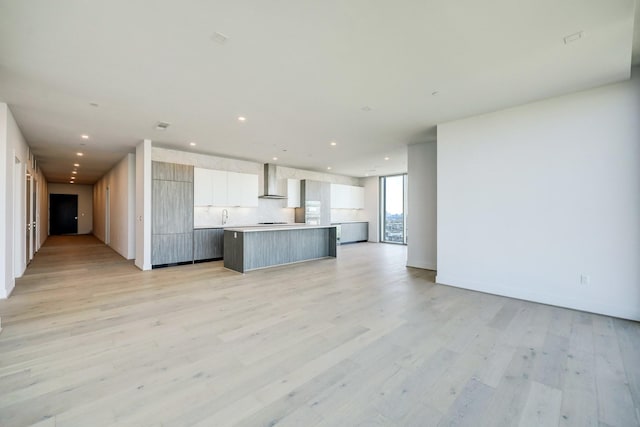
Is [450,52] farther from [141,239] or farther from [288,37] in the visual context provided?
[141,239]

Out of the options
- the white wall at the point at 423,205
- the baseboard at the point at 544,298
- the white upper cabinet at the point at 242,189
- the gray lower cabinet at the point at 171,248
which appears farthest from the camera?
the white upper cabinet at the point at 242,189

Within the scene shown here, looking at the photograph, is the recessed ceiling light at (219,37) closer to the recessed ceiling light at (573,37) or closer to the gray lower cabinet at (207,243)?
the recessed ceiling light at (573,37)

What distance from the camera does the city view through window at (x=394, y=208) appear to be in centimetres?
1074

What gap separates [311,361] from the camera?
2322mm

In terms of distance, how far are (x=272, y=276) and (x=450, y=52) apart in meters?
4.52

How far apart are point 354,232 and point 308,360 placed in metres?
9.14

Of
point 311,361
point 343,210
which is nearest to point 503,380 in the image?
point 311,361

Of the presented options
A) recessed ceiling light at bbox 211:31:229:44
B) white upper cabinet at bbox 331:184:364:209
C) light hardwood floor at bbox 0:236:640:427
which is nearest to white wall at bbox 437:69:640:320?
light hardwood floor at bbox 0:236:640:427

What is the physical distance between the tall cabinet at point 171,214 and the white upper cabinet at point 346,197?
550cm

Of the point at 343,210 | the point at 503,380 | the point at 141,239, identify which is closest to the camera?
the point at 503,380

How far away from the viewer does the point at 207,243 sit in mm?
7078

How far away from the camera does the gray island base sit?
5.85 m

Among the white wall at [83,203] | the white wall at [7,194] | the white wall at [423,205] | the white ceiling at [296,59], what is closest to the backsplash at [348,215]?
the white wall at [423,205]

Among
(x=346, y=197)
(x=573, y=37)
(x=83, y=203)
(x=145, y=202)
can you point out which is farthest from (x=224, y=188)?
(x=83, y=203)
